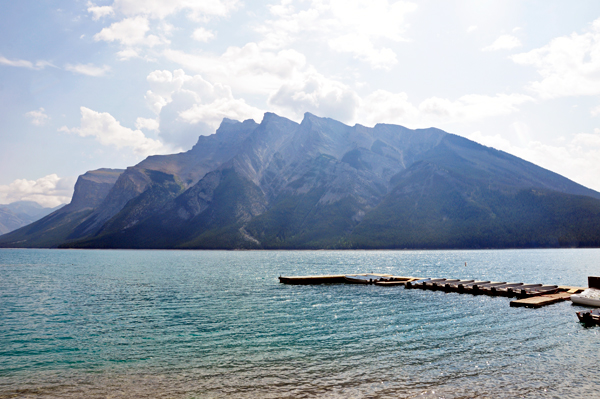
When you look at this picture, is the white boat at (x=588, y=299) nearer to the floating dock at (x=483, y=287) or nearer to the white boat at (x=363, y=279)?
the floating dock at (x=483, y=287)

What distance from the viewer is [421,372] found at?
26859 millimetres

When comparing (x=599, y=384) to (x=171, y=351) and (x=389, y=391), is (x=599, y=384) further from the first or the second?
(x=171, y=351)

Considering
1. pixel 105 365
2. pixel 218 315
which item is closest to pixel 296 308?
pixel 218 315

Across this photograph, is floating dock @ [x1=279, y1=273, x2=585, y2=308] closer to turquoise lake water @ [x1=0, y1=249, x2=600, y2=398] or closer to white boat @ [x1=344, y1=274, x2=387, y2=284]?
A: white boat @ [x1=344, y1=274, x2=387, y2=284]

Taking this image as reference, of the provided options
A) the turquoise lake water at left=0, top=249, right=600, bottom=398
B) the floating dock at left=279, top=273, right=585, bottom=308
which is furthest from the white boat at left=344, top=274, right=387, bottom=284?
the turquoise lake water at left=0, top=249, right=600, bottom=398

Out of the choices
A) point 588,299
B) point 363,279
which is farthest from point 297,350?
point 363,279

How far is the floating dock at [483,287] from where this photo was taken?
58.0m

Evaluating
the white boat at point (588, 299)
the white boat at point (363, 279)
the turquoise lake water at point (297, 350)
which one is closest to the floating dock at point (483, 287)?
the white boat at point (363, 279)

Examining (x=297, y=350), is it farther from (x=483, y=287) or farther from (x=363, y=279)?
(x=363, y=279)

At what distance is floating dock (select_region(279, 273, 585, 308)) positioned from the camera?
5797 centimetres

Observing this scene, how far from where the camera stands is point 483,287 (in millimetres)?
A: 71062

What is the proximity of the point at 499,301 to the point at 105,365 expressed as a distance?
2190 inches

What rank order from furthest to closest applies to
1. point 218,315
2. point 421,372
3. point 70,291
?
point 70,291
point 218,315
point 421,372

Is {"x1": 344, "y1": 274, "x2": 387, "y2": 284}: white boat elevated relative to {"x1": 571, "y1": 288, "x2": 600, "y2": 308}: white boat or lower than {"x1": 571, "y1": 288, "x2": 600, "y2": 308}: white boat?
lower
